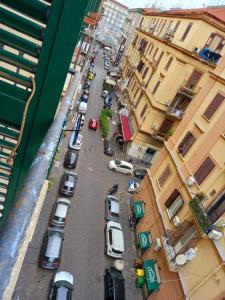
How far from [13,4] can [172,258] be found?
1609cm

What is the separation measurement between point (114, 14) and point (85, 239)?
12987 centimetres

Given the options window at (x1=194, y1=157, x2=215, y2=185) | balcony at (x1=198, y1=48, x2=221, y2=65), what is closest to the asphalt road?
window at (x1=194, y1=157, x2=215, y2=185)

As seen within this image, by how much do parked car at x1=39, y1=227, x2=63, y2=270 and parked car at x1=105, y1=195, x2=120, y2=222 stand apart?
523 cm

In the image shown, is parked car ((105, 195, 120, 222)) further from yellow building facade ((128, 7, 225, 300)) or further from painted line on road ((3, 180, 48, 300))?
painted line on road ((3, 180, 48, 300))

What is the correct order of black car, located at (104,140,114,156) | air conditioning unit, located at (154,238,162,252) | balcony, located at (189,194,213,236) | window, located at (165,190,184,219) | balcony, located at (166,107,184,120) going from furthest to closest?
black car, located at (104,140,114,156) < balcony, located at (166,107,184,120) < air conditioning unit, located at (154,238,162,252) < window, located at (165,190,184,219) < balcony, located at (189,194,213,236)

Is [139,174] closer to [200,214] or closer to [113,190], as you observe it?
[113,190]

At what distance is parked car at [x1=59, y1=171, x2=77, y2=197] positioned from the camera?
22.5 m

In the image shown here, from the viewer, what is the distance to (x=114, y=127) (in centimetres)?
3834

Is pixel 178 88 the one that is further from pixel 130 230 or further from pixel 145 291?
pixel 145 291

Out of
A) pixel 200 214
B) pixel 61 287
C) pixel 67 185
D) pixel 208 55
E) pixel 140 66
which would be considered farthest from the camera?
pixel 140 66

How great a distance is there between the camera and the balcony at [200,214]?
14023mm

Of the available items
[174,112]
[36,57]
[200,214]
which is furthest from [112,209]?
[36,57]

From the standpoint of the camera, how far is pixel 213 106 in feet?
54.7

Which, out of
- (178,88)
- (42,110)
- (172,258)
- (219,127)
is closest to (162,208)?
(172,258)
